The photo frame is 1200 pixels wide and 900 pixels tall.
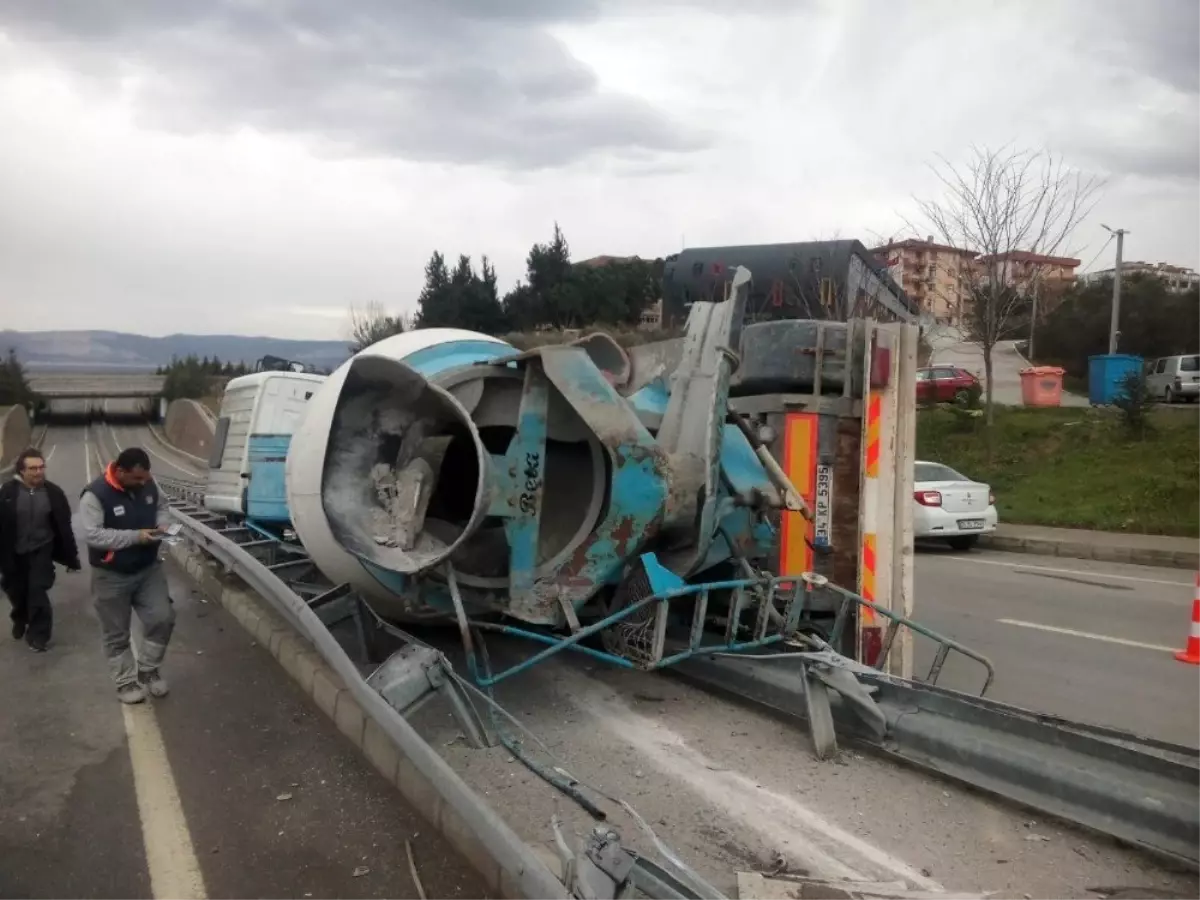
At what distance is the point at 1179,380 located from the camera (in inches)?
1115

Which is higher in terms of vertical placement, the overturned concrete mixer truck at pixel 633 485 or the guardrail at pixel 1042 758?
the overturned concrete mixer truck at pixel 633 485

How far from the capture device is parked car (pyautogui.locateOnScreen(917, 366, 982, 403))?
26.9 metres

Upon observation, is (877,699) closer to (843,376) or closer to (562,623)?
(562,623)

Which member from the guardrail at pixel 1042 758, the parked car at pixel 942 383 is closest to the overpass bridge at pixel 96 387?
the parked car at pixel 942 383

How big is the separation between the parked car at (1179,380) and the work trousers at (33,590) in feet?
91.4

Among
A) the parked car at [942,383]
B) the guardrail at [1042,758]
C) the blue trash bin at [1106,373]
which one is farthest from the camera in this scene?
the parked car at [942,383]

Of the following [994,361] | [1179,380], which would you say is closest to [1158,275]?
[994,361]

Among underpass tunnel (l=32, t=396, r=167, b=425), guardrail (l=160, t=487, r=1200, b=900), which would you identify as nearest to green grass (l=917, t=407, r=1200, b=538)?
guardrail (l=160, t=487, r=1200, b=900)

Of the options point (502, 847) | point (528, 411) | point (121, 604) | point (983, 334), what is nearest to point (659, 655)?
point (528, 411)

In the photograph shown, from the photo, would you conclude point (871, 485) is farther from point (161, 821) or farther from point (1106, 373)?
point (1106, 373)

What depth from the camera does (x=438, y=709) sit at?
518 cm

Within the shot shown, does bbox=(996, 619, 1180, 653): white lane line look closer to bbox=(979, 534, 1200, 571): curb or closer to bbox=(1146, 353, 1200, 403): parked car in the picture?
bbox=(979, 534, 1200, 571): curb

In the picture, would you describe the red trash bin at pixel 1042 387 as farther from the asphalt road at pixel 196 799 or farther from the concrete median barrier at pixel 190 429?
the concrete median barrier at pixel 190 429

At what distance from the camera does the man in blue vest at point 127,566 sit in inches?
249
